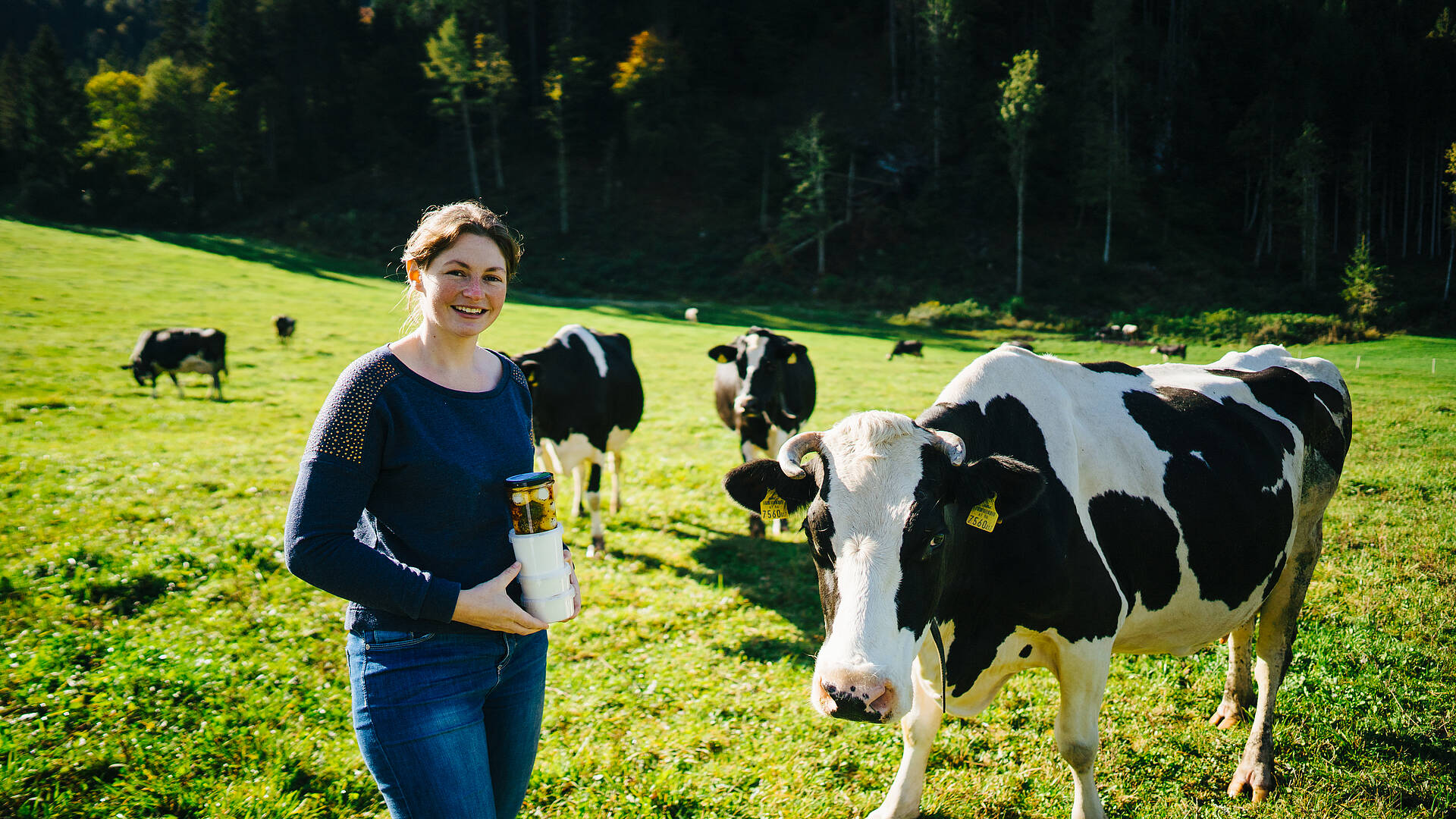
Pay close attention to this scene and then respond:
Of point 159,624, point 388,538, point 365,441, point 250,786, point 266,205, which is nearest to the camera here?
point 365,441

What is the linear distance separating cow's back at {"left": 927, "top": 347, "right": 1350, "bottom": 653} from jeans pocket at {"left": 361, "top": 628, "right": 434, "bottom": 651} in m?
2.36

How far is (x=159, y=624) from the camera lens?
16.3 feet

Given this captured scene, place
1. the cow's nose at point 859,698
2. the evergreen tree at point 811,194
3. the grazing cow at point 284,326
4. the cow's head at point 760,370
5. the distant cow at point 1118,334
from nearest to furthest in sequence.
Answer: the cow's nose at point 859,698 → the cow's head at point 760,370 → the grazing cow at point 284,326 → the distant cow at point 1118,334 → the evergreen tree at point 811,194

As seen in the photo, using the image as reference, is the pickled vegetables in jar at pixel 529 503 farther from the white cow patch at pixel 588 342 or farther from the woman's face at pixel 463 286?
the white cow patch at pixel 588 342

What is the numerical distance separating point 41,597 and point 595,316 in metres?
26.2

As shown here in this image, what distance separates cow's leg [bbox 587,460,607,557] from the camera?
→ 7246 millimetres

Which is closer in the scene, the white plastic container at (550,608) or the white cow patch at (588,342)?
the white plastic container at (550,608)

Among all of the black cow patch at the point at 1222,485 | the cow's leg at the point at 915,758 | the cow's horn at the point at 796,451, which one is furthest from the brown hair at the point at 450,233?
the black cow patch at the point at 1222,485

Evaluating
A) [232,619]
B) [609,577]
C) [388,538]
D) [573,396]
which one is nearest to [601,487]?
[573,396]

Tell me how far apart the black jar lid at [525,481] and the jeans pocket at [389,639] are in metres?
0.43

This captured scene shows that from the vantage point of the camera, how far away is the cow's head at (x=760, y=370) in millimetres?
8023

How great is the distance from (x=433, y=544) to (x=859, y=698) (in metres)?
1.33

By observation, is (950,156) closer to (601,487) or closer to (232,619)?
(601,487)

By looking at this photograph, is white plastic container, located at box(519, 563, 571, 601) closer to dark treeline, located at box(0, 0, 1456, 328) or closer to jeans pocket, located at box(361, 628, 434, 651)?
jeans pocket, located at box(361, 628, 434, 651)
